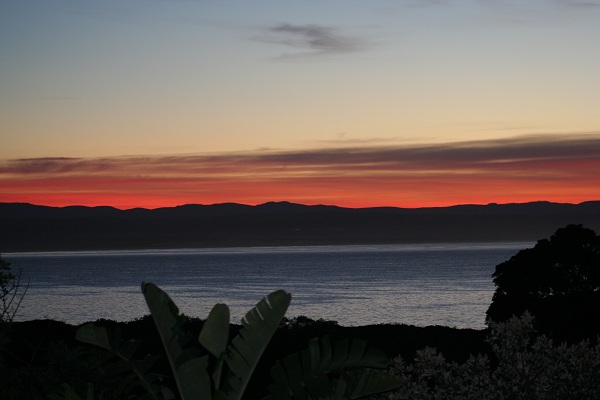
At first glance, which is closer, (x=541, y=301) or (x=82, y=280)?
(x=541, y=301)

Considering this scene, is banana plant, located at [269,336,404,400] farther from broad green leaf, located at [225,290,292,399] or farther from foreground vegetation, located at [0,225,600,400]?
broad green leaf, located at [225,290,292,399]

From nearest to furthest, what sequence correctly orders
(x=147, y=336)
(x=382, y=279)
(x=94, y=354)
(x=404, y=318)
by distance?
(x=94, y=354) < (x=147, y=336) < (x=404, y=318) < (x=382, y=279)

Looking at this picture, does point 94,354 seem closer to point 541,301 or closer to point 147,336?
point 541,301

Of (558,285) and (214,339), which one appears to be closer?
(214,339)

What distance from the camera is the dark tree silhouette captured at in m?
35.5

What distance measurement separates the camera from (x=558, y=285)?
120 feet

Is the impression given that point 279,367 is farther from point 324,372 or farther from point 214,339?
point 214,339

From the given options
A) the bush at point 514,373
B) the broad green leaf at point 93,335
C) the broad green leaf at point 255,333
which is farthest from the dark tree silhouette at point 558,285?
the broad green leaf at point 93,335

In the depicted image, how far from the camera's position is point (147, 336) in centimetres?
4331

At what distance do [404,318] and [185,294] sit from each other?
49.9 meters

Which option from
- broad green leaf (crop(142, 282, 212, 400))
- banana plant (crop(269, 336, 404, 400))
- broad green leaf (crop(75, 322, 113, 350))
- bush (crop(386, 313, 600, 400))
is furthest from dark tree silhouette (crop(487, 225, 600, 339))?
broad green leaf (crop(75, 322, 113, 350))

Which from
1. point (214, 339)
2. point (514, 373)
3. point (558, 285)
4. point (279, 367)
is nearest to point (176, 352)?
point (214, 339)

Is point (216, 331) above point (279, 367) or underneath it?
above

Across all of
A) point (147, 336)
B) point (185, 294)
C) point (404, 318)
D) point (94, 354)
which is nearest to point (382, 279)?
point (185, 294)
